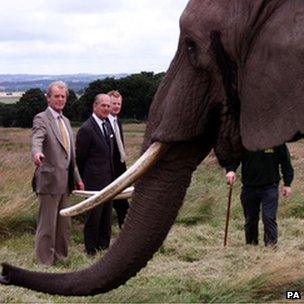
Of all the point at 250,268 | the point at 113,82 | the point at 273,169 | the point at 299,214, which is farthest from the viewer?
the point at 113,82

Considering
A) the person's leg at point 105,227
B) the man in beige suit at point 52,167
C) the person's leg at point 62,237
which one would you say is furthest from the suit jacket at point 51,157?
the person's leg at point 105,227

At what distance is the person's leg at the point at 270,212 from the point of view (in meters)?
8.91

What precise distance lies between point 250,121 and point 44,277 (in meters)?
1.13

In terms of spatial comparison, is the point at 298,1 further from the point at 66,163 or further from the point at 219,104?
the point at 66,163

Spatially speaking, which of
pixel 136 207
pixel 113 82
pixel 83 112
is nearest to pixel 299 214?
pixel 136 207

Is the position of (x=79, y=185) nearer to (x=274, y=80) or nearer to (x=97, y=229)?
(x=97, y=229)

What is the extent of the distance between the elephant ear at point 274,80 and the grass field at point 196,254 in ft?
10.8

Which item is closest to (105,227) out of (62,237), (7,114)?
(62,237)

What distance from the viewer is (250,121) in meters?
3.32

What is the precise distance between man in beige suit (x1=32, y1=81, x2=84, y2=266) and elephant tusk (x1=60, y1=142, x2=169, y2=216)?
177 inches

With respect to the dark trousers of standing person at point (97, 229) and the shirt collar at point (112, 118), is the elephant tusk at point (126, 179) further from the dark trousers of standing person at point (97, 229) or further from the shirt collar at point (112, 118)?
the shirt collar at point (112, 118)

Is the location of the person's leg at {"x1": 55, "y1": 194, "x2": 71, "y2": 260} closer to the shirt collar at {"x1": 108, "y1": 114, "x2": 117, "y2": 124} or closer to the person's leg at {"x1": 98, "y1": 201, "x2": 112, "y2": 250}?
the person's leg at {"x1": 98, "y1": 201, "x2": 112, "y2": 250}

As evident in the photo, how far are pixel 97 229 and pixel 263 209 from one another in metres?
1.89

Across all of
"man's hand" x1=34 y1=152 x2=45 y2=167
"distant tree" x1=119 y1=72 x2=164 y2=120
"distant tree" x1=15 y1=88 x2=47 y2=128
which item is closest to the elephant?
"man's hand" x1=34 y1=152 x2=45 y2=167
